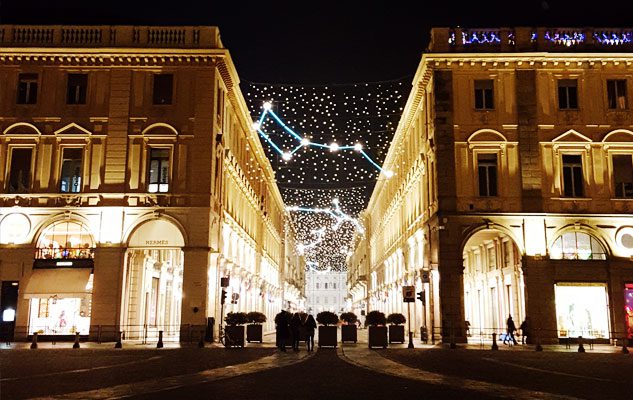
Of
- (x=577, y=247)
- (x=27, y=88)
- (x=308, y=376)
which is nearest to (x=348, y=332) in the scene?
(x=577, y=247)

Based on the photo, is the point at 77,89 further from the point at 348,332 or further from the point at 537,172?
the point at 537,172

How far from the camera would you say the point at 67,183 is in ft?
109

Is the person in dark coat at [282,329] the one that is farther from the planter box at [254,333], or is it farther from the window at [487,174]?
the window at [487,174]

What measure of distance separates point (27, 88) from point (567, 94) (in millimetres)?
27964

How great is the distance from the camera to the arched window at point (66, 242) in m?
32.9

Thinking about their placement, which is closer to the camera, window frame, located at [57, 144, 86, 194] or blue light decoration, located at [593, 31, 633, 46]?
window frame, located at [57, 144, 86, 194]

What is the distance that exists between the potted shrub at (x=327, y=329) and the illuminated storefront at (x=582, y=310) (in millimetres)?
11093

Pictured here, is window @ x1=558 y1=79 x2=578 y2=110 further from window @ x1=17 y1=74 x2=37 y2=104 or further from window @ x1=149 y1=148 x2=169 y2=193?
window @ x1=17 y1=74 x2=37 y2=104

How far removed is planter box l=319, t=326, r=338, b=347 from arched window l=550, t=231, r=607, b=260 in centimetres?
1198

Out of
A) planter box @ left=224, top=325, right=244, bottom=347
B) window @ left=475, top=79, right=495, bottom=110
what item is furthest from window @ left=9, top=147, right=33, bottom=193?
window @ left=475, top=79, right=495, bottom=110

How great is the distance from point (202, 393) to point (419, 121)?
30.8 m

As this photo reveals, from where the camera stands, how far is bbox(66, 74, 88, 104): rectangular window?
33.9 meters

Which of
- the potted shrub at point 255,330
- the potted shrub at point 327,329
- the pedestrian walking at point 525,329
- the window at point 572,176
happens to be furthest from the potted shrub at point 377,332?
the window at point 572,176

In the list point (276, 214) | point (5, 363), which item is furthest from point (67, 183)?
point (276, 214)
